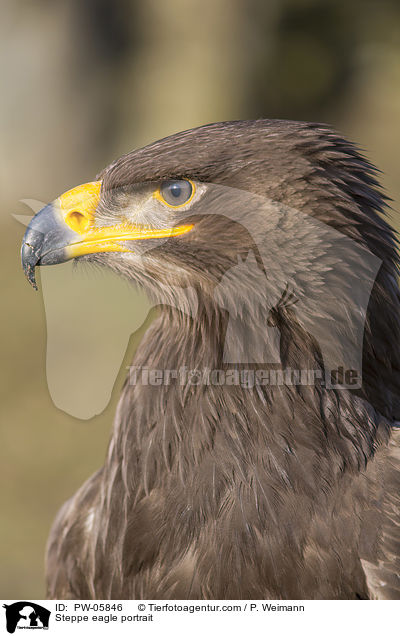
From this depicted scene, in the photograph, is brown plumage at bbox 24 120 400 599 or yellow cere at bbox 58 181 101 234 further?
yellow cere at bbox 58 181 101 234

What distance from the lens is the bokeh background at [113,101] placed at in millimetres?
2811

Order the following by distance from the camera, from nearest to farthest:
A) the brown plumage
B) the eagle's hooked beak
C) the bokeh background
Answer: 1. the brown plumage
2. the eagle's hooked beak
3. the bokeh background

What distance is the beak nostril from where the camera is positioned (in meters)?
1.41

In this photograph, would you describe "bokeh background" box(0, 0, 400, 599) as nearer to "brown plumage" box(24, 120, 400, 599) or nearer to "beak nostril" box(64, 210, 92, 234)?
"beak nostril" box(64, 210, 92, 234)

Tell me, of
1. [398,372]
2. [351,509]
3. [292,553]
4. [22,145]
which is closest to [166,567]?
[292,553]

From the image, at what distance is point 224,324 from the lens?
1.38 metres

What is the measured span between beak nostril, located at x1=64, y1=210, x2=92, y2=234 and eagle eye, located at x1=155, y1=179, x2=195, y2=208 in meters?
0.17

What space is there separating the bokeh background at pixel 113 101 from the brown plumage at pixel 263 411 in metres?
1.35
